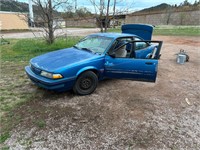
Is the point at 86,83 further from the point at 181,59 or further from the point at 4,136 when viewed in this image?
the point at 181,59

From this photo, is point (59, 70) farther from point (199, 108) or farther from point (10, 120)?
point (199, 108)

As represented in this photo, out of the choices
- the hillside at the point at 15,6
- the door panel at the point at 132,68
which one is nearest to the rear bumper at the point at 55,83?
the door panel at the point at 132,68

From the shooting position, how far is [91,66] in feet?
14.2

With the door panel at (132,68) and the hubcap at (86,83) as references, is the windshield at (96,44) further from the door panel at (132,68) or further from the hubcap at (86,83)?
the hubcap at (86,83)

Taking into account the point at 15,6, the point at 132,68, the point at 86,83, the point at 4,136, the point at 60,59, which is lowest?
the point at 4,136

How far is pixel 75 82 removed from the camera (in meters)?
4.18

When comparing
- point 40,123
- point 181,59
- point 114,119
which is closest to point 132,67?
point 114,119

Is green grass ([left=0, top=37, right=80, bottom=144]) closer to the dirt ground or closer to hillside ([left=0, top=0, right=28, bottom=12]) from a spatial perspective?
the dirt ground

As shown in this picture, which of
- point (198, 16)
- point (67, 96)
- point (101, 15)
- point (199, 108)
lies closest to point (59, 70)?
point (67, 96)

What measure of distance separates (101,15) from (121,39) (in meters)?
6.20

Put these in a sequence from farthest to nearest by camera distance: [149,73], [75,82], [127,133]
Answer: [149,73] < [75,82] < [127,133]

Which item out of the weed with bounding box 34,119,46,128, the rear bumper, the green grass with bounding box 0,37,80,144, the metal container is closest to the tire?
the rear bumper

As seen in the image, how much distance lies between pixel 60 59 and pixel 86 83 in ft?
2.68

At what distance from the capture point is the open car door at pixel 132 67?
4.44 metres
